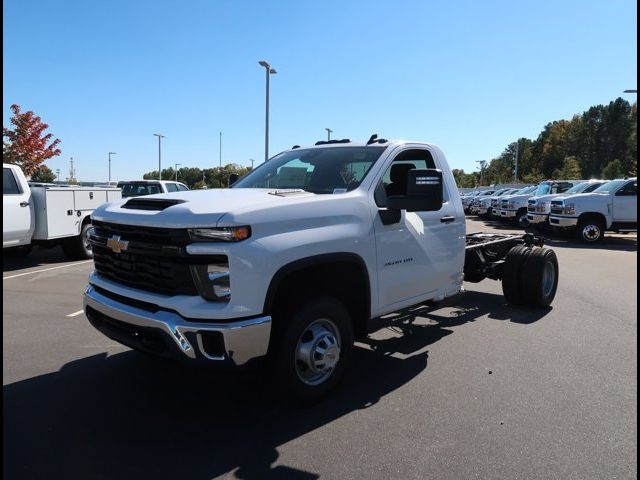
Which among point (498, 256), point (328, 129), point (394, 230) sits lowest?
point (498, 256)

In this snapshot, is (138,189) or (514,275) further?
(138,189)

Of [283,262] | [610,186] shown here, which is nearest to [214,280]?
[283,262]

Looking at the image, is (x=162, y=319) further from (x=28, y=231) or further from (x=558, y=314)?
(x=28, y=231)

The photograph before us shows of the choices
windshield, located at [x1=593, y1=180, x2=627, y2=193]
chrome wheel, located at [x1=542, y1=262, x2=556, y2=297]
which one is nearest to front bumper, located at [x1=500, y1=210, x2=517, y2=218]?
windshield, located at [x1=593, y1=180, x2=627, y2=193]

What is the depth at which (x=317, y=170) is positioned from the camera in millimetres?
4672

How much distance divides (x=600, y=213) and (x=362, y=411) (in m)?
15.2

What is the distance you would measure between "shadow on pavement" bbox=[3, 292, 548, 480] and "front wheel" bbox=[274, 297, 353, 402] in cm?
19

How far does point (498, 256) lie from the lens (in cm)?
734

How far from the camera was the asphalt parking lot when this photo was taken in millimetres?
3039

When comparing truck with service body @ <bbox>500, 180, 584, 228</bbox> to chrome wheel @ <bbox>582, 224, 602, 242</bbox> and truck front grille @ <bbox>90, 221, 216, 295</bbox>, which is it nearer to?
chrome wheel @ <bbox>582, 224, 602, 242</bbox>

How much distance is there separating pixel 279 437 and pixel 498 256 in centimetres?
501

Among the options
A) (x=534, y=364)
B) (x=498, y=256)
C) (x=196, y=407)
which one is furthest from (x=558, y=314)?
(x=196, y=407)

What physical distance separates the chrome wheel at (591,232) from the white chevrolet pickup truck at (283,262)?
43.6ft

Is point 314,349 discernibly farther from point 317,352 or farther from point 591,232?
point 591,232
